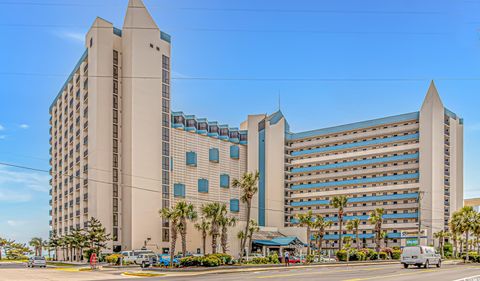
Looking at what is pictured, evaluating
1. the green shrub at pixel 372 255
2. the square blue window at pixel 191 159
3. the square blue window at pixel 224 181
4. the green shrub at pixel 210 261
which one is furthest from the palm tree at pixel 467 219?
the square blue window at pixel 191 159

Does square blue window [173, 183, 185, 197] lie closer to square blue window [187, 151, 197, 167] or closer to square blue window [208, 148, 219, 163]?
square blue window [187, 151, 197, 167]

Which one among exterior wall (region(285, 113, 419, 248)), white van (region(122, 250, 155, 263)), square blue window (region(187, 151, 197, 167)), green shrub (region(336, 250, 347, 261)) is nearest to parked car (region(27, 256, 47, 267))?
white van (region(122, 250, 155, 263))

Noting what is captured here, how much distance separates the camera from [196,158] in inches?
3605

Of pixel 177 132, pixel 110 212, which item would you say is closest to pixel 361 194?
pixel 177 132

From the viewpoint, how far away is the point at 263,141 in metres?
106

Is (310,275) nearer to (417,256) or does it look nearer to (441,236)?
(417,256)

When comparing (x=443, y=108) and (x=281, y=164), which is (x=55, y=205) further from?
(x=443, y=108)

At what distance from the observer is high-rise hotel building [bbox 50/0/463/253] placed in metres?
81.1

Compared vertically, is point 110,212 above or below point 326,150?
below

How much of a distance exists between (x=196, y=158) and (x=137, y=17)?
25.7 m

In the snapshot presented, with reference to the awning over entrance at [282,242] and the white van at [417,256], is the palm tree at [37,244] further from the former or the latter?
the white van at [417,256]

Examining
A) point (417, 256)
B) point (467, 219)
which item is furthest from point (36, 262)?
point (467, 219)

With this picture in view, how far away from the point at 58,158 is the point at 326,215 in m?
57.2

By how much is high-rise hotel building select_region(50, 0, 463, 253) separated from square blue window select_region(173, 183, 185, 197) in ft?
0.56
